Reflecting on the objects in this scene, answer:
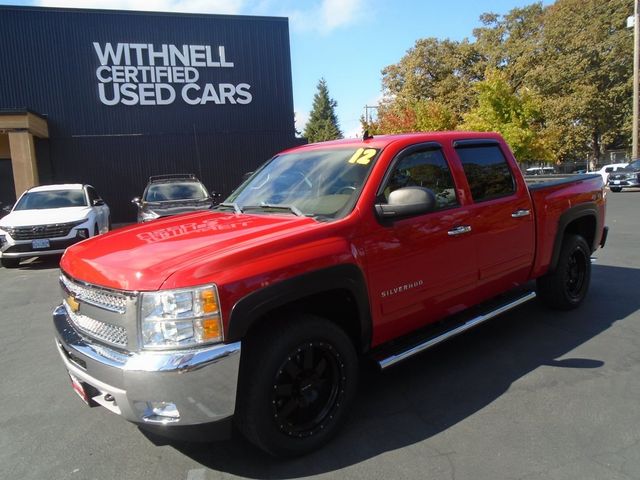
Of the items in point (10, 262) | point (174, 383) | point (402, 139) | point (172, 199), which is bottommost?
point (10, 262)

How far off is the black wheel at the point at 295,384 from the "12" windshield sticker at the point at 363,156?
1229 mm

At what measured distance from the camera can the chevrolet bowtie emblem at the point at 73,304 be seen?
2989 millimetres

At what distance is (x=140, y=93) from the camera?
62.1 ft

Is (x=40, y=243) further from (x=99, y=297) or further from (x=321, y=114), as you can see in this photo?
(x=321, y=114)

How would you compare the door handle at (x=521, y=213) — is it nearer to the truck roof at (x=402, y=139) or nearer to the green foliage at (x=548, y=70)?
the truck roof at (x=402, y=139)

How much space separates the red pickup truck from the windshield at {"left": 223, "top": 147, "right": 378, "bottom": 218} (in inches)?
0.6

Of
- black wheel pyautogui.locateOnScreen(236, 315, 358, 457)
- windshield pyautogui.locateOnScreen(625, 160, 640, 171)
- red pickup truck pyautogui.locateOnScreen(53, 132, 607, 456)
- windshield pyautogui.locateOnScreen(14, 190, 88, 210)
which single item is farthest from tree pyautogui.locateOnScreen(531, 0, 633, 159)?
black wheel pyautogui.locateOnScreen(236, 315, 358, 457)

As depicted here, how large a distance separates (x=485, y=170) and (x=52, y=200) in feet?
32.8

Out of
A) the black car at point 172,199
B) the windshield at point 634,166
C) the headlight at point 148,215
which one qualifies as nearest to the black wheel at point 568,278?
the black car at point 172,199

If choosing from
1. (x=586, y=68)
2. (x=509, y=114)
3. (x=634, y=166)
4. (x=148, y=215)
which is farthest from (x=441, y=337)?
(x=586, y=68)

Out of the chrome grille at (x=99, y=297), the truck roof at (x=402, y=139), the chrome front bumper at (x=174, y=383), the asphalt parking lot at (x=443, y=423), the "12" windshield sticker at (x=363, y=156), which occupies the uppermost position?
the truck roof at (x=402, y=139)

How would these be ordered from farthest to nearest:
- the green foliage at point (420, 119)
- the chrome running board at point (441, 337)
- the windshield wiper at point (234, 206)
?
the green foliage at point (420, 119) → the windshield wiper at point (234, 206) → the chrome running board at point (441, 337)

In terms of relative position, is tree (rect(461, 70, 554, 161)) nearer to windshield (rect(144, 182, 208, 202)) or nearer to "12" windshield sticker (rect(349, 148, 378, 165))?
windshield (rect(144, 182, 208, 202))

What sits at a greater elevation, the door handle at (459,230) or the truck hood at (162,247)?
the truck hood at (162,247)
